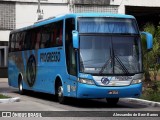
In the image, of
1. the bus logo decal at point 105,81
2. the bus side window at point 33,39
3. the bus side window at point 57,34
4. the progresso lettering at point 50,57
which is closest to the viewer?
the bus logo decal at point 105,81

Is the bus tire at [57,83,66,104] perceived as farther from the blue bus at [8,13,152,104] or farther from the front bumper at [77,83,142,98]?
the front bumper at [77,83,142,98]

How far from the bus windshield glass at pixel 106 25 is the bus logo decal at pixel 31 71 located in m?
5.80

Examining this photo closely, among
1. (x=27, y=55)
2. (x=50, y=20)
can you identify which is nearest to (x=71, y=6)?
(x=27, y=55)

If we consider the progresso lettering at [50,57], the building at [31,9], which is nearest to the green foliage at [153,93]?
the progresso lettering at [50,57]

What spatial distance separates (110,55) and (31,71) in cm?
709

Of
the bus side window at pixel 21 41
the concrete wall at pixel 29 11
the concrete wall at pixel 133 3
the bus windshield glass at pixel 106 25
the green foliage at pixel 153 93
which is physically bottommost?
the green foliage at pixel 153 93

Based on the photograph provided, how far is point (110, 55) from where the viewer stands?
56.5 feet

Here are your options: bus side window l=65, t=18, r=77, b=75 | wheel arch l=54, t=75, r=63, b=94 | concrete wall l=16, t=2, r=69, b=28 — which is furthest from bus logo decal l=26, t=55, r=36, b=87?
concrete wall l=16, t=2, r=69, b=28

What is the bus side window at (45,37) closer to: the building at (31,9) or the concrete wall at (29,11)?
the building at (31,9)

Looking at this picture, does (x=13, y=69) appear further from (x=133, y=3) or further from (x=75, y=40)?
(x=133, y=3)

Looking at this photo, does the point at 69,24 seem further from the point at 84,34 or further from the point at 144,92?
the point at 144,92

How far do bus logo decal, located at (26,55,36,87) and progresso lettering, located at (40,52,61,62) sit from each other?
1.45m

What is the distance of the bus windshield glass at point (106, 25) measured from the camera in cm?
1755

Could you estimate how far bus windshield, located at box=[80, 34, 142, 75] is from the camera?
56.1ft
